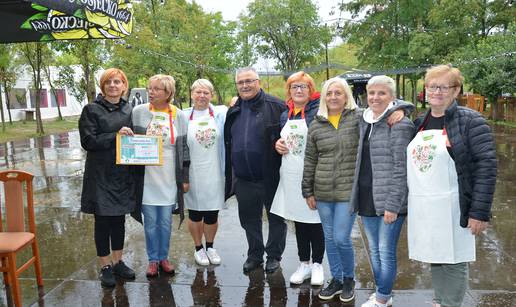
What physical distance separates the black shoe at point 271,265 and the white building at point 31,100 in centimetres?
3162

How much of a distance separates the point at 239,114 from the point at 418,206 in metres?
1.96

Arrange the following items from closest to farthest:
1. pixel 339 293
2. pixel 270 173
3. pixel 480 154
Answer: pixel 480 154 < pixel 339 293 < pixel 270 173

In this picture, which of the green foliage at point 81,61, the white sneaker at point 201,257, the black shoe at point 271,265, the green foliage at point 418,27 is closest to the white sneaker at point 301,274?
the black shoe at point 271,265

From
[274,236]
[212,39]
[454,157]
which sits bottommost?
[274,236]

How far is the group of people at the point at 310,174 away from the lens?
298cm

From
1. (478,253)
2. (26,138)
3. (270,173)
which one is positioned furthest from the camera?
(26,138)

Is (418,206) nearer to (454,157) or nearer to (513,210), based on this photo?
(454,157)

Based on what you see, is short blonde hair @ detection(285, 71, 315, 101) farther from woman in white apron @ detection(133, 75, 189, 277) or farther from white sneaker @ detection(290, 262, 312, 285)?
white sneaker @ detection(290, 262, 312, 285)

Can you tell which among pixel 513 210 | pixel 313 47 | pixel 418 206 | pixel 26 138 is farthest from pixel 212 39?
pixel 418 206

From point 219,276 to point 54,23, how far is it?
10.1 feet

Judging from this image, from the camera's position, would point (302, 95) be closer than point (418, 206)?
No

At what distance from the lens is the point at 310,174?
3.79 meters

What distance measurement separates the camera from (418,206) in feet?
10.1

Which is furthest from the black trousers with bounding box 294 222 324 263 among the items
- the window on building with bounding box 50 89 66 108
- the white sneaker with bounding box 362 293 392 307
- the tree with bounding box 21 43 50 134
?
the window on building with bounding box 50 89 66 108
